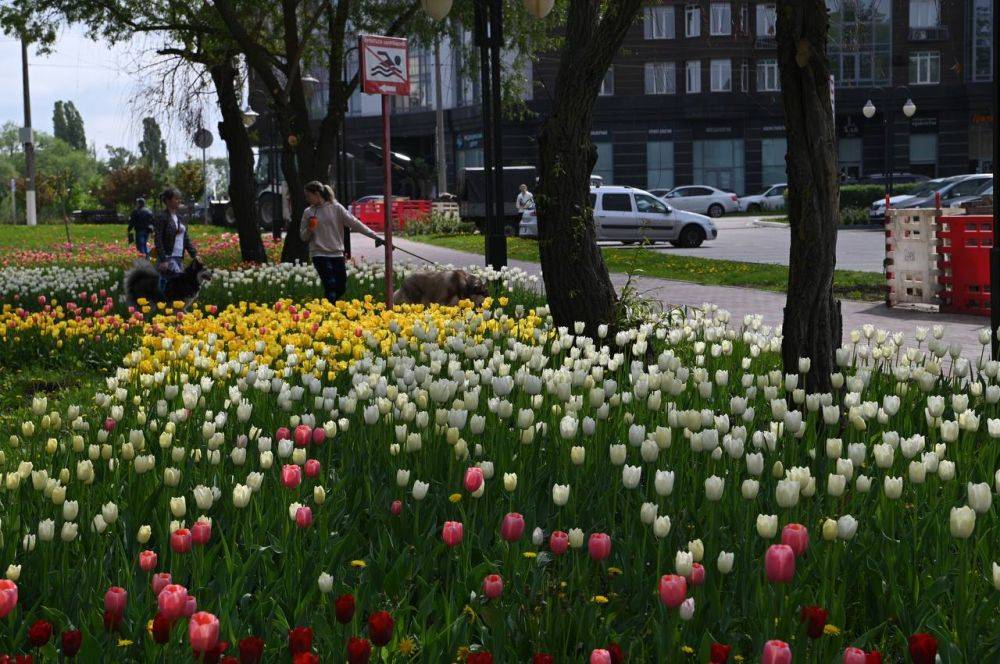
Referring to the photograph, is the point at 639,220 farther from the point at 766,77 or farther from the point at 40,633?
the point at 766,77

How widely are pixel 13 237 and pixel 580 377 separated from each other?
3880 cm

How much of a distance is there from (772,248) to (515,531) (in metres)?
27.4

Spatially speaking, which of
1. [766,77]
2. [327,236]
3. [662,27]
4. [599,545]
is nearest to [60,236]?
[327,236]

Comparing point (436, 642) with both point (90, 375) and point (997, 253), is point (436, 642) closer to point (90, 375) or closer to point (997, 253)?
point (997, 253)

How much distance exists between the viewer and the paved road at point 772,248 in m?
24.2

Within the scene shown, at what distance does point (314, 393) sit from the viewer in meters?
6.21

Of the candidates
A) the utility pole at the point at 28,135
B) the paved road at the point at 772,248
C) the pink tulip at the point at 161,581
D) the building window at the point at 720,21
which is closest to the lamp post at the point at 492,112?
the paved road at the point at 772,248

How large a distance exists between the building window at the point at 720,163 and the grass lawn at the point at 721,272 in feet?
117

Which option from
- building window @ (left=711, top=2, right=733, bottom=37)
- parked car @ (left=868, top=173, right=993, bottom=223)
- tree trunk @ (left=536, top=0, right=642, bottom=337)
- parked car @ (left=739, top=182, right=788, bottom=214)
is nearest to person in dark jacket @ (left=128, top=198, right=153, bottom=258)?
parked car @ (left=868, top=173, right=993, bottom=223)

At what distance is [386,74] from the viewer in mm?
12547

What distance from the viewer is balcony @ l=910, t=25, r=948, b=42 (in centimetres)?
6431

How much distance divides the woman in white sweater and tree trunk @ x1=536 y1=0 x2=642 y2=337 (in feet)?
15.1

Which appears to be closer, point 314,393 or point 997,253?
point 314,393

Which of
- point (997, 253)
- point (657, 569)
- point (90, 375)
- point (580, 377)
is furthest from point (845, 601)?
point (90, 375)
